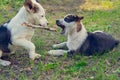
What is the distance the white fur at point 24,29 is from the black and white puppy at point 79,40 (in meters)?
0.54

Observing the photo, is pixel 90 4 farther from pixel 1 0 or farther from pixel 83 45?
pixel 83 45

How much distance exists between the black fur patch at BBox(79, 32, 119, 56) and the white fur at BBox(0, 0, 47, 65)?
0.92 meters

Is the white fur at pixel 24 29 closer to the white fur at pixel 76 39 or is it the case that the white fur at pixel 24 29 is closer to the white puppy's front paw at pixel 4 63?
the white puppy's front paw at pixel 4 63

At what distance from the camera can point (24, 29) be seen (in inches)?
284

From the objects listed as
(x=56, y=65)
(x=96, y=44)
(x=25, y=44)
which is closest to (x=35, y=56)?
(x=25, y=44)

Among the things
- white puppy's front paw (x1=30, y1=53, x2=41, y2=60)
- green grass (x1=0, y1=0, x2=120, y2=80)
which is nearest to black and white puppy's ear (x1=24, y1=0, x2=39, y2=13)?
white puppy's front paw (x1=30, y1=53, x2=41, y2=60)

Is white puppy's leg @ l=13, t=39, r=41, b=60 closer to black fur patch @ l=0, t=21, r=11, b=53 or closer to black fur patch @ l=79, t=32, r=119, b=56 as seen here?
black fur patch @ l=0, t=21, r=11, b=53

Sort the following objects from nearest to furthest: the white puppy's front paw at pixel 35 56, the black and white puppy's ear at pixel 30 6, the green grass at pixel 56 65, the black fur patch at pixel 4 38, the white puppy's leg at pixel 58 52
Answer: the green grass at pixel 56 65, the black and white puppy's ear at pixel 30 6, the black fur patch at pixel 4 38, the white puppy's front paw at pixel 35 56, the white puppy's leg at pixel 58 52

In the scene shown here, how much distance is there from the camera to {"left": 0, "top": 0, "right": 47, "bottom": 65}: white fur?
7.17 meters

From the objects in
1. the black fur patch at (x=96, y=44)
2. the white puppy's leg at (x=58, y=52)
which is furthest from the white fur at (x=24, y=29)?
the black fur patch at (x=96, y=44)

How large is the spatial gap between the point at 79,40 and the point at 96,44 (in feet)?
1.07

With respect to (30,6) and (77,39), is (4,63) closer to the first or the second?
(30,6)

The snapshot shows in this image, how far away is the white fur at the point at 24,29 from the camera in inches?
282

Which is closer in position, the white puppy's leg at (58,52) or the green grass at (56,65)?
the green grass at (56,65)
